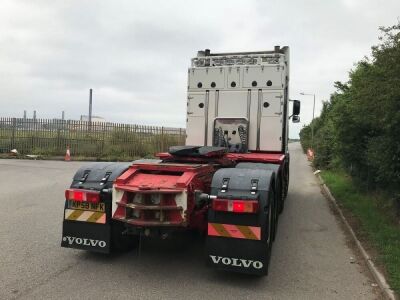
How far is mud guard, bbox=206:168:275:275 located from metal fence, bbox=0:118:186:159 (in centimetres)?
2067

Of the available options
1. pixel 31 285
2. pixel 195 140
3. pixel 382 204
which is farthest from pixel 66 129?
pixel 31 285

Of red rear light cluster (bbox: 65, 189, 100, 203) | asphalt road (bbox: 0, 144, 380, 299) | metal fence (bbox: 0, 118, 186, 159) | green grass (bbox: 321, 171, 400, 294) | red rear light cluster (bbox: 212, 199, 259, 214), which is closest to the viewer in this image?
asphalt road (bbox: 0, 144, 380, 299)

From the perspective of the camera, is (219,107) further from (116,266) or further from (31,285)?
(31,285)

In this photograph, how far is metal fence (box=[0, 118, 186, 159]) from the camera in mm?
26406

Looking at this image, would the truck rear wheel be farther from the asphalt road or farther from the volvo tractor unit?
the asphalt road

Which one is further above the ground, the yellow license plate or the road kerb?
the yellow license plate

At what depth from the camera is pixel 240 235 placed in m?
5.16

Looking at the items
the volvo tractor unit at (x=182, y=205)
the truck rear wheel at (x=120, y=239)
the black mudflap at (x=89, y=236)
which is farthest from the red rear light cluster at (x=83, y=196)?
the truck rear wheel at (x=120, y=239)

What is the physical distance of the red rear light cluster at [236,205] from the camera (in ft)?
16.5

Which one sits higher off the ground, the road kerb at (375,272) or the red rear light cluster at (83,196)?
the red rear light cluster at (83,196)

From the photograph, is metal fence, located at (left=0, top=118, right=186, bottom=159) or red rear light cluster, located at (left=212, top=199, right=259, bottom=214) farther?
metal fence, located at (left=0, top=118, right=186, bottom=159)

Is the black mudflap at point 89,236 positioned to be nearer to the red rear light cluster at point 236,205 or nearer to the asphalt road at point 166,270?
the asphalt road at point 166,270

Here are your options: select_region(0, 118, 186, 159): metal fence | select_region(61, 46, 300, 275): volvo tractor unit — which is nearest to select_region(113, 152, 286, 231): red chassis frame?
select_region(61, 46, 300, 275): volvo tractor unit

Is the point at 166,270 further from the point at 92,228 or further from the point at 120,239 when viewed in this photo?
the point at 92,228
